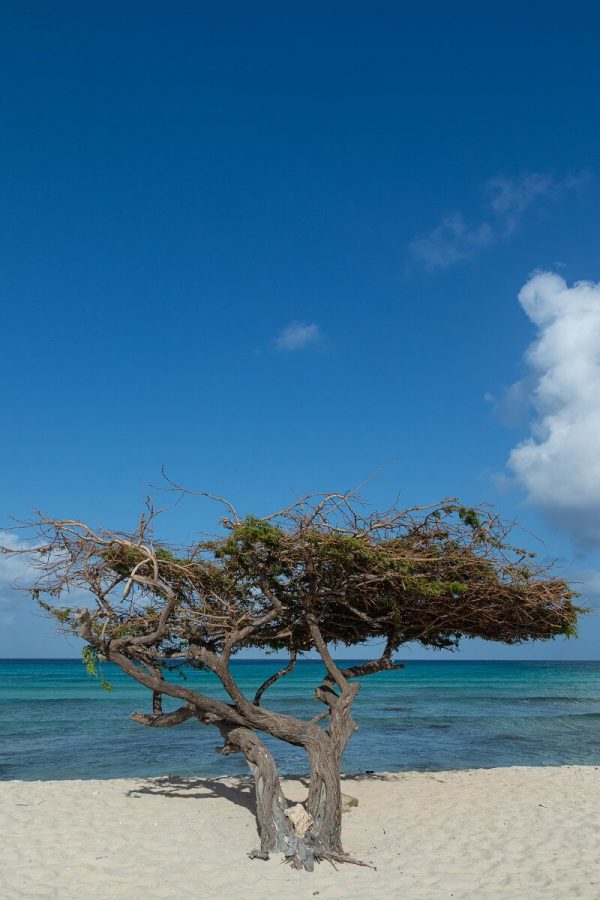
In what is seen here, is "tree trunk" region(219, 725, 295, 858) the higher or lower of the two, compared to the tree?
lower

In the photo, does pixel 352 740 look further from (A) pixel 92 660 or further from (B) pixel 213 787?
(A) pixel 92 660

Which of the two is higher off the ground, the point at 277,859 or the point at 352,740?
the point at 277,859

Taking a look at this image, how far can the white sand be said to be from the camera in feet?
22.3

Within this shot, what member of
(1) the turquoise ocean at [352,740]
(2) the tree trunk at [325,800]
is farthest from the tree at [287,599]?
(1) the turquoise ocean at [352,740]

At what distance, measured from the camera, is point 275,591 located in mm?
10070

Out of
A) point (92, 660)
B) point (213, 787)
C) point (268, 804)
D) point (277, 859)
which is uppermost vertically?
point (92, 660)

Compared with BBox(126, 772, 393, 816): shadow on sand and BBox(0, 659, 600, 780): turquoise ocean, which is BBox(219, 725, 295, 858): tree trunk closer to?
BBox(126, 772, 393, 816): shadow on sand

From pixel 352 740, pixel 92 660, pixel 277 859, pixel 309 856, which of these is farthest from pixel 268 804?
pixel 352 740

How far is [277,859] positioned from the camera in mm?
7453

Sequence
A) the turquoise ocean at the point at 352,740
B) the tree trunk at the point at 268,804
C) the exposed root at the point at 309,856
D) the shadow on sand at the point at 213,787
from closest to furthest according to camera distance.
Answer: the exposed root at the point at 309,856 < the tree trunk at the point at 268,804 < the shadow on sand at the point at 213,787 < the turquoise ocean at the point at 352,740

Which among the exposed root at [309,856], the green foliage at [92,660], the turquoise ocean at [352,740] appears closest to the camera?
the exposed root at [309,856]

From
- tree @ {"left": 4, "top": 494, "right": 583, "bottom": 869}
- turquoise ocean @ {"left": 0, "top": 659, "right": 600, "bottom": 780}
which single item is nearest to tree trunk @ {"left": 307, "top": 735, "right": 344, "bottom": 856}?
tree @ {"left": 4, "top": 494, "right": 583, "bottom": 869}

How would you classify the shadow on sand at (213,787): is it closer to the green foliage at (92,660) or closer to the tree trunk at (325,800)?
the tree trunk at (325,800)

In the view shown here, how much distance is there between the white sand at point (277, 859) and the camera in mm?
6801
